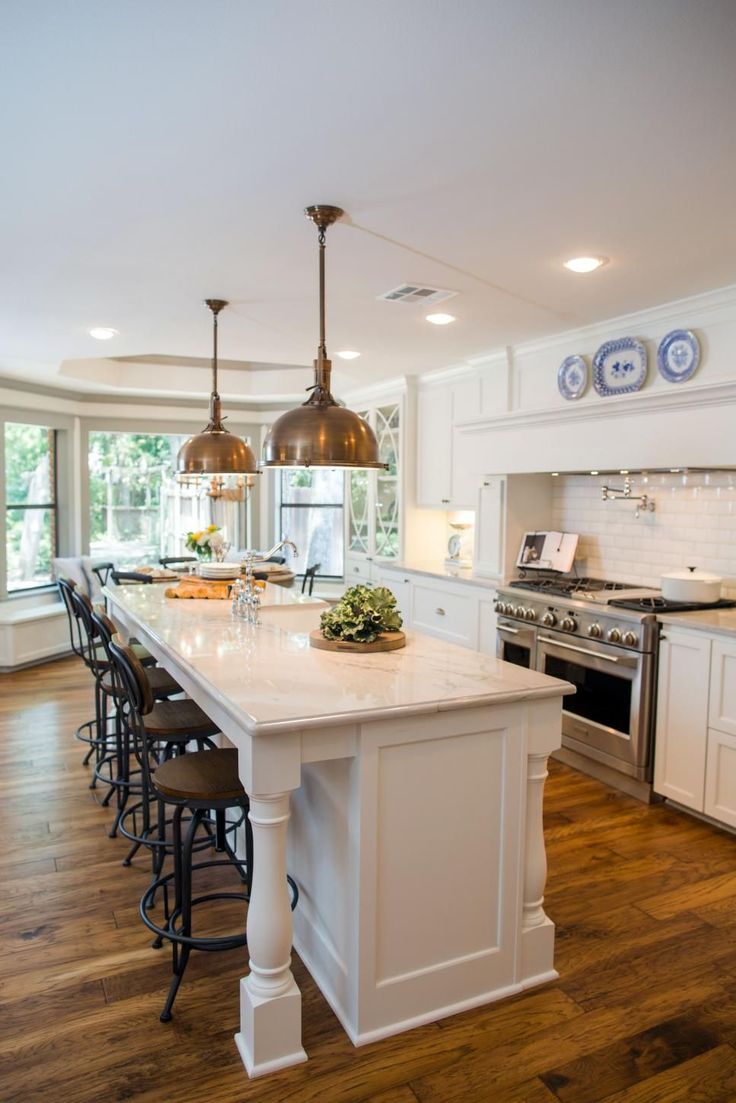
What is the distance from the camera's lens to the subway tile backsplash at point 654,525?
13.1ft

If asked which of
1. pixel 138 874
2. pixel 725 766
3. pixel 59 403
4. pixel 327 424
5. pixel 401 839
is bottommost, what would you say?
pixel 138 874

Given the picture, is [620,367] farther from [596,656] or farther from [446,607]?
[446,607]

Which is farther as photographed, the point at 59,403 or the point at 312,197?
the point at 59,403

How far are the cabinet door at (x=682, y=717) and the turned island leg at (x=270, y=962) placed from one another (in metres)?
2.25

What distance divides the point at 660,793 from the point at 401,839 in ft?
6.96

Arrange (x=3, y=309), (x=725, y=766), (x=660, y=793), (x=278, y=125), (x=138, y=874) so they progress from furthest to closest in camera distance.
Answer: (x=3, y=309)
(x=660, y=793)
(x=725, y=766)
(x=138, y=874)
(x=278, y=125)

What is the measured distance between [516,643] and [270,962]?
2.94 metres

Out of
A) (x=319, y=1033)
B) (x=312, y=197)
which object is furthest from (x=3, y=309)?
(x=319, y=1033)

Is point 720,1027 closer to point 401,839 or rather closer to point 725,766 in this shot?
point 401,839

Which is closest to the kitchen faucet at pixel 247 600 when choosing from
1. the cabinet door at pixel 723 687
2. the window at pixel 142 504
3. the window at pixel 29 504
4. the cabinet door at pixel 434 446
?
the cabinet door at pixel 723 687

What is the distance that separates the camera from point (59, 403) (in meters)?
7.22

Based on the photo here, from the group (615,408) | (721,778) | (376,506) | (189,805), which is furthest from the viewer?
(376,506)

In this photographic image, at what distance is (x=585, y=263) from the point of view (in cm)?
328

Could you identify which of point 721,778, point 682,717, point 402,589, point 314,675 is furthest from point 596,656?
point 402,589
